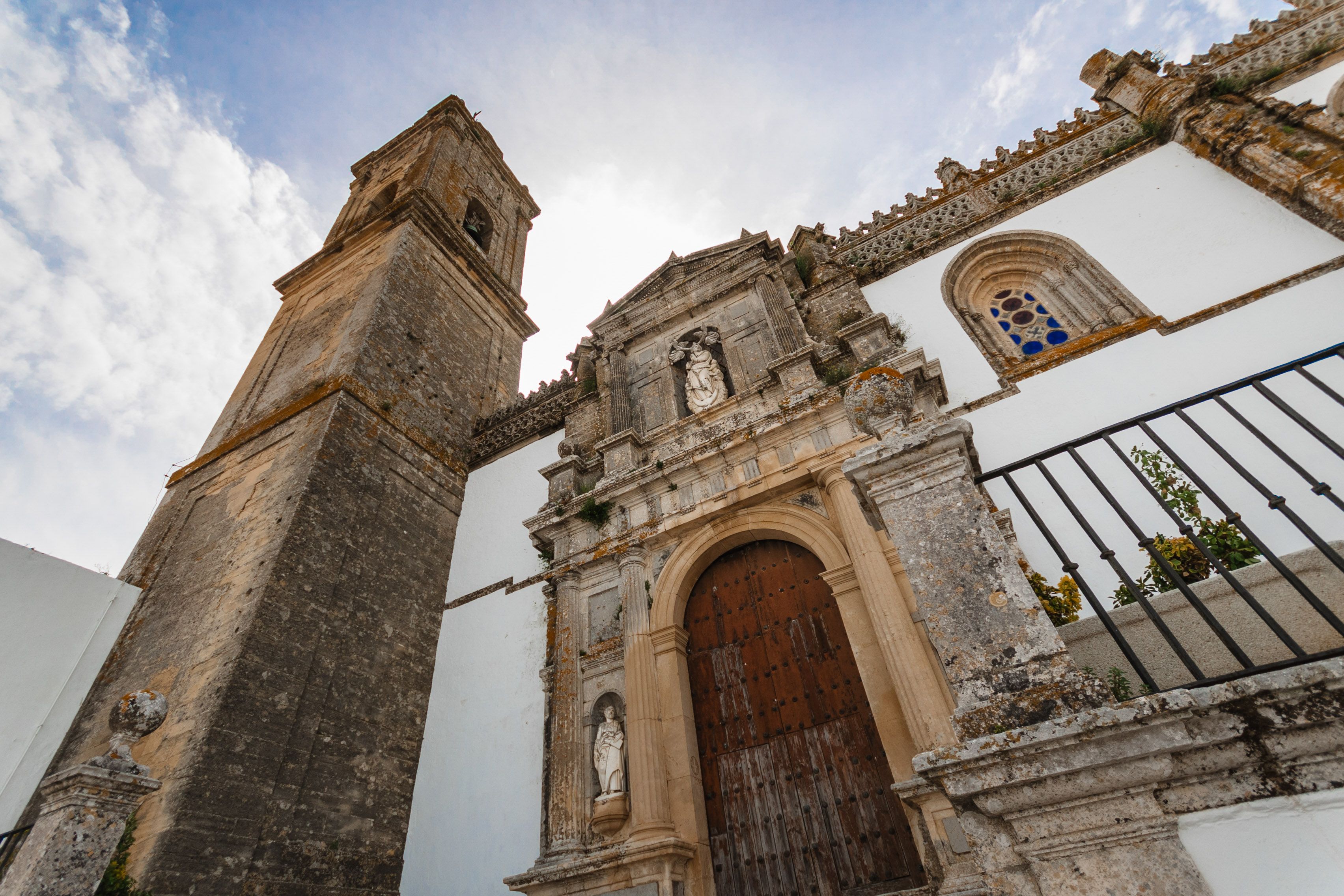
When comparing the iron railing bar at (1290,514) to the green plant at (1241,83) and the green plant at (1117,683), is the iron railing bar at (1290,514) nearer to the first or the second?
the green plant at (1117,683)

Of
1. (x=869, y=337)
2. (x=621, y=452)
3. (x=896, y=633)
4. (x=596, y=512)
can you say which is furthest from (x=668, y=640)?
(x=869, y=337)

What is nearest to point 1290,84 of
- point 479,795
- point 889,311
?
point 889,311

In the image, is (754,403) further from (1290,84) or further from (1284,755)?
(1290,84)

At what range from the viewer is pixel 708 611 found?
20.9 feet

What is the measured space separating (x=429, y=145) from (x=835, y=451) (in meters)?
12.1

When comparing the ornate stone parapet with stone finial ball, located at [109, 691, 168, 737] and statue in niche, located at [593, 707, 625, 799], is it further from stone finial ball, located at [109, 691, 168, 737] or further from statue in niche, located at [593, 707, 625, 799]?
stone finial ball, located at [109, 691, 168, 737]

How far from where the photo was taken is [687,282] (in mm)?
9125

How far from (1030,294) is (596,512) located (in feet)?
19.2

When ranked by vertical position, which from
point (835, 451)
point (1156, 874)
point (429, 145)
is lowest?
point (1156, 874)

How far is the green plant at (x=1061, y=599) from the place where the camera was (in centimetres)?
463

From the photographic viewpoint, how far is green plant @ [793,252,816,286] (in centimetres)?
901

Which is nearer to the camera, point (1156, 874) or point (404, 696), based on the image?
point (1156, 874)

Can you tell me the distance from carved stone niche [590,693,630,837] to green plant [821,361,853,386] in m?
3.82

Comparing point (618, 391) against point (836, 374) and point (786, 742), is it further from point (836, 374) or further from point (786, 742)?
point (786, 742)
